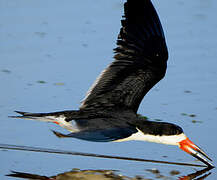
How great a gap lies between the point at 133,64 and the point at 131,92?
39cm

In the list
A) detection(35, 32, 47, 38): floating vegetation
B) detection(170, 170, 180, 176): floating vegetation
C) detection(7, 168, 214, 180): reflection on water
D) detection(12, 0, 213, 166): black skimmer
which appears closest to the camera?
detection(7, 168, 214, 180): reflection on water

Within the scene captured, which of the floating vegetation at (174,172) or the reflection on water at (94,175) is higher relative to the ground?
the floating vegetation at (174,172)

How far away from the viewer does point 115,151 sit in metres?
6.90

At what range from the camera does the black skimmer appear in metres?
6.59

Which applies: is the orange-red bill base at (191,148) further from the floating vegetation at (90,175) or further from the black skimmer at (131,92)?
the floating vegetation at (90,175)

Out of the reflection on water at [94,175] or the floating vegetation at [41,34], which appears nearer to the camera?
the reflection on water at [94,175]

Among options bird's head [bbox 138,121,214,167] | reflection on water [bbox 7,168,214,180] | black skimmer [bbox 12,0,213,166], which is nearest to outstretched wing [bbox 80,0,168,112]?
black skimmer [bbox 12,0,213,166]

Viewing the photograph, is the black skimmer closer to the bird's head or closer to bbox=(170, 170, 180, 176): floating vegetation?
the bird's head

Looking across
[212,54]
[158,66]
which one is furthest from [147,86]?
[212,54]

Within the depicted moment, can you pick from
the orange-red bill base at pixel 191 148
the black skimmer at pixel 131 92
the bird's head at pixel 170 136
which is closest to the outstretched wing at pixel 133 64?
the black skimmer at pixel 131 92

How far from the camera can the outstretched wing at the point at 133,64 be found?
7105 mm

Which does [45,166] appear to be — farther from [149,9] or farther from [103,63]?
[103,63]

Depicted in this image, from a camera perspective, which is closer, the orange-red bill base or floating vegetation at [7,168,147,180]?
floating vegetation at [7,168,147,180]

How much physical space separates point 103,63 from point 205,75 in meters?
1.39
